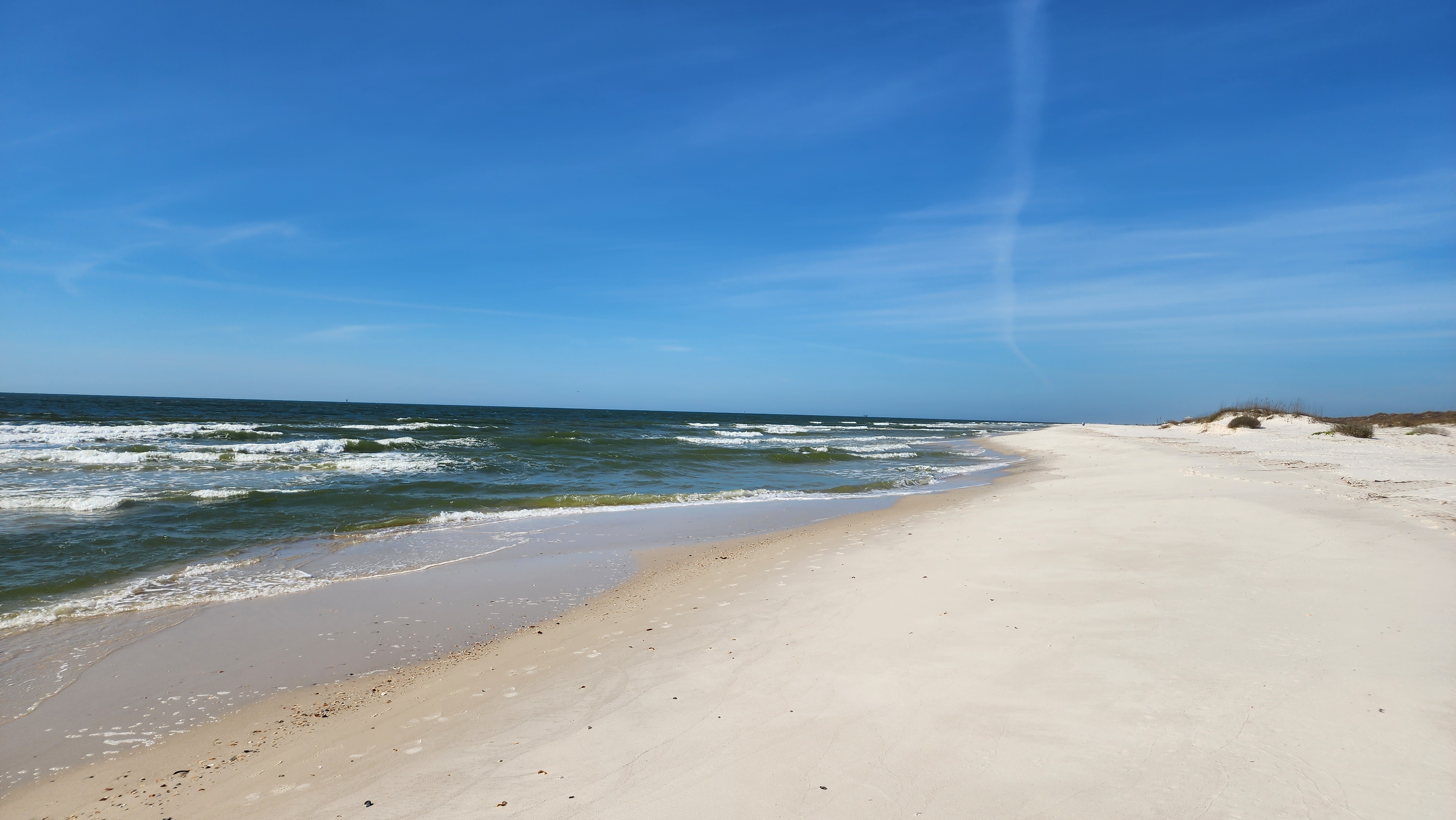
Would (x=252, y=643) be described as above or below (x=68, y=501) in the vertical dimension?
below

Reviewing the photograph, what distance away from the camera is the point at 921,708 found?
353 cm

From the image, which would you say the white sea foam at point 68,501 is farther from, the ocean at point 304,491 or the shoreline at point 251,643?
the shoreline at point 251,643

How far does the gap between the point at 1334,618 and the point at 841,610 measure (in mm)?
3538

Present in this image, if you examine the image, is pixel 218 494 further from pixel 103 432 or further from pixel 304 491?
pixel 103 432

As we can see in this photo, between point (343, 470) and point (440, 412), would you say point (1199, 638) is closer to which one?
point (343, 470)

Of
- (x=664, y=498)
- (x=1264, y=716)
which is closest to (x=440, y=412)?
(x=664, y=498)

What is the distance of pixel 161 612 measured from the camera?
631 centimetres

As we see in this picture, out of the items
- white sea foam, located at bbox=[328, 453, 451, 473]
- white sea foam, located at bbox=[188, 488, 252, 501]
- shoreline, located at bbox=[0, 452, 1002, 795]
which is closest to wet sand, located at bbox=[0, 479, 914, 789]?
shoreline, located at bbox=[0, 452, 1002, 795]

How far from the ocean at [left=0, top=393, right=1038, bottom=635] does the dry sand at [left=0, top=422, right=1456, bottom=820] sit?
4.14m

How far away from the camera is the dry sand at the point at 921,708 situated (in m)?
2.81

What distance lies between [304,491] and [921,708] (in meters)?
14.8

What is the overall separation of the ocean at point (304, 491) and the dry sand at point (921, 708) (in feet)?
13.6

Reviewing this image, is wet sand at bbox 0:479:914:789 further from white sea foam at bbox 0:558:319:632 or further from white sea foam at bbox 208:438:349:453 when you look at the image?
white sea foam at bbox 208:438:349:453

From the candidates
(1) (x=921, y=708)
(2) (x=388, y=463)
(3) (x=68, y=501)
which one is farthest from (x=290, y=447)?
(1) (x=921, y=708)
